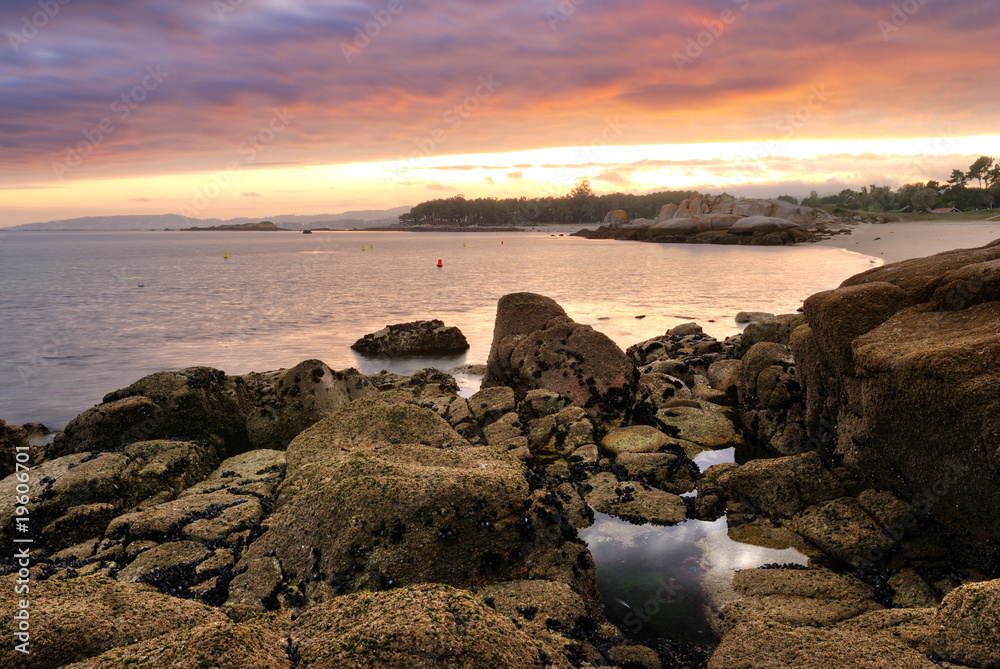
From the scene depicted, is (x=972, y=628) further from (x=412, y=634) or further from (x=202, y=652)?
(x=202, y=652)

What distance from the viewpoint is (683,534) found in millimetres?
9742

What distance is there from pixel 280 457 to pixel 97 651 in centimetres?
700

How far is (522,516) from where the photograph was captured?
742 centimetres

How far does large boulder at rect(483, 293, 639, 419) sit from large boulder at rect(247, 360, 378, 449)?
514 centimetres

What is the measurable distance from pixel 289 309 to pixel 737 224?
113m

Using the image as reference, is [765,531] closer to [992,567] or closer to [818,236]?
[992,567]

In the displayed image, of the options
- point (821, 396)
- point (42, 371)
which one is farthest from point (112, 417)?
point (42, 371)

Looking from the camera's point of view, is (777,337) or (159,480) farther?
(777,337)

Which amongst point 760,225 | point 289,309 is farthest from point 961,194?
point 289,309

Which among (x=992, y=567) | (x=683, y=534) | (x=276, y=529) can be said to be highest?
(x=276, y=529)

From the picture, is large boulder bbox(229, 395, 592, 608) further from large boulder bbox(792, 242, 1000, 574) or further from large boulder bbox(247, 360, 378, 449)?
large boulder bbox(247, 360, 378, 449)

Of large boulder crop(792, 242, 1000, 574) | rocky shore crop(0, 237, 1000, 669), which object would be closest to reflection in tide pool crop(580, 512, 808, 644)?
rocky shore crop(0, 237, 1000, 669)

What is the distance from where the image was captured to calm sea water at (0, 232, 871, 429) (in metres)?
27.0

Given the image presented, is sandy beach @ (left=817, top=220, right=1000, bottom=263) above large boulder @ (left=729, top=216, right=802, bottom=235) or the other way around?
the other way around
